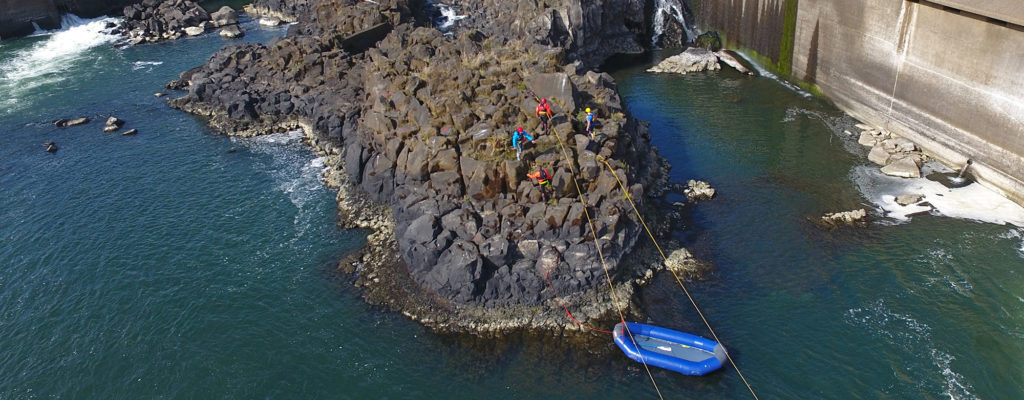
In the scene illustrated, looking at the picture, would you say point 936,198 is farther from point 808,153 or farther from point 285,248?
point 285,248

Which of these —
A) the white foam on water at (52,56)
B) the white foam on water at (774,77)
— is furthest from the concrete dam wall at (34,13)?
the white foam on water at (774,77)

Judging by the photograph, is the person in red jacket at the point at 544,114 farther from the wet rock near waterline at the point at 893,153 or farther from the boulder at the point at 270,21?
the boulder at the point at 270,21

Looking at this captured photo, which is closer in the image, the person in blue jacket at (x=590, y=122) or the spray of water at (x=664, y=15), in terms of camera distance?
the person in blue jacket at (x=590, y=122)

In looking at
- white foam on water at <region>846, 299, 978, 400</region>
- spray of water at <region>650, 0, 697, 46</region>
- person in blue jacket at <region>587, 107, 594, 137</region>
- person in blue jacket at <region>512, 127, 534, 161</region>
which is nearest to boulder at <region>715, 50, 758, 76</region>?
spray of water at <region>650, 0, 697, 46</region>

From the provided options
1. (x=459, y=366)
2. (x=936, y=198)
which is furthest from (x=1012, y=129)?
(x=459, y=366)

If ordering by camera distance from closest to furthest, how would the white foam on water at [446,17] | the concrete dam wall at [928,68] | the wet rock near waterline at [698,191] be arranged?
the concrete dam wall at [928,68] → the wet rock near waterline at [698,191] → the white foam on water at [446,17]
